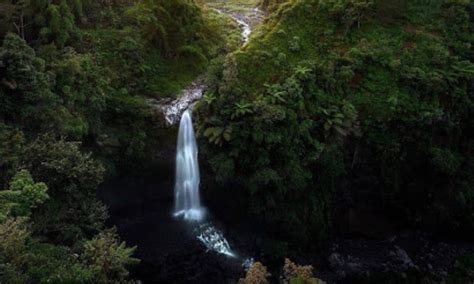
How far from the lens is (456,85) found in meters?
22.3

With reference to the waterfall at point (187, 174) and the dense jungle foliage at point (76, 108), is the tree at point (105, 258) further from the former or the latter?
the waterfall at point (187, 174)

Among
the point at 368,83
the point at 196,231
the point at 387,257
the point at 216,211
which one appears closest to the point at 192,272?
the point at 196,231

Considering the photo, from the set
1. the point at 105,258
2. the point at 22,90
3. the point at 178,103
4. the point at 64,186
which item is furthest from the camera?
the point at 178,103

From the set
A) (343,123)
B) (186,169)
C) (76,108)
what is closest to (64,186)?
(76,108)

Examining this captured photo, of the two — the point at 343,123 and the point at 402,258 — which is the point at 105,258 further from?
the point at 402,258

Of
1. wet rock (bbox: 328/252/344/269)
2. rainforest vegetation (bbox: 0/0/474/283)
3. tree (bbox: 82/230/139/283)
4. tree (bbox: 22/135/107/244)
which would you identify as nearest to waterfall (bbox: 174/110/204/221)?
rainforest vegetation (bbox: 0/0/474/283)

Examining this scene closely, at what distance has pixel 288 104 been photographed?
20266mm

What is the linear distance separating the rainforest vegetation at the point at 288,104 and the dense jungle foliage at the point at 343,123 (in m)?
0.07

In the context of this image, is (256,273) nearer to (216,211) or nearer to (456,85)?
(216,211)

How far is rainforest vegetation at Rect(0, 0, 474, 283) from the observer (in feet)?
62.3

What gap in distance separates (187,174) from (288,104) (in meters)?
6.78

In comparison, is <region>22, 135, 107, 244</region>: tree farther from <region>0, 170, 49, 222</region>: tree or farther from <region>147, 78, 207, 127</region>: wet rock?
<region>147, 78, 207, 127</region>: wet rock

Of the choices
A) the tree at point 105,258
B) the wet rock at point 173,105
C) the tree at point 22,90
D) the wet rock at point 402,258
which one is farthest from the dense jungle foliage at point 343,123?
the tree at point 105,258

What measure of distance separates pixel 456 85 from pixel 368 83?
185 inches
